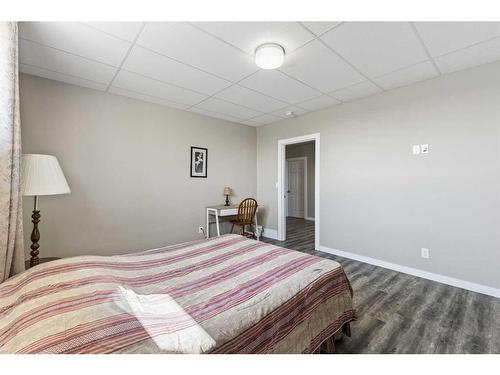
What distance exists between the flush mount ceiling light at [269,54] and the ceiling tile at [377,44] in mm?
359

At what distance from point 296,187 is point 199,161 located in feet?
13.5

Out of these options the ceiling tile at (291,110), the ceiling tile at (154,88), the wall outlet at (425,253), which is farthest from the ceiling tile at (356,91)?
the wall outlet at (425,253)

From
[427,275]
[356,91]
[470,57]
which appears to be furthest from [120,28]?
[427,275]

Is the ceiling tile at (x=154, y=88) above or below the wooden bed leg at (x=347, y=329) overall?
above

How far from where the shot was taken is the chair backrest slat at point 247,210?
3681mm

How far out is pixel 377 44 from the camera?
5.97 ft

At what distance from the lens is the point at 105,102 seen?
9.10 feet

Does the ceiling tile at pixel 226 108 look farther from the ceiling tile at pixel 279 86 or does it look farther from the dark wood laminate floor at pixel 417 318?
the dark wood laminate floor at pixel 417 318

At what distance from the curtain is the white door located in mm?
6068

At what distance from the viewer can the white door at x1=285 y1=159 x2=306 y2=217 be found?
6840 mm

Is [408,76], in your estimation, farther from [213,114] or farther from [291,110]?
[213,114]

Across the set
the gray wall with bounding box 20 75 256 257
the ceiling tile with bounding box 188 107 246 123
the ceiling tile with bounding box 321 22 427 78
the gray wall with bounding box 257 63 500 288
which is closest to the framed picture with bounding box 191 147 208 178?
the gray wall with bounding box 20 75 256 257

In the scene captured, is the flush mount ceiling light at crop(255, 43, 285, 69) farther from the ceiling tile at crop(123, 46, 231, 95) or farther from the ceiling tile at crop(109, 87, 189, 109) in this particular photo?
the ceiling tile at crop(109, 87, 189, 109)

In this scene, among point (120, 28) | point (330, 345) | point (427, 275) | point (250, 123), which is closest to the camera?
point (330, 345)
